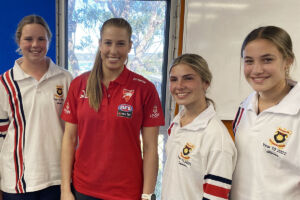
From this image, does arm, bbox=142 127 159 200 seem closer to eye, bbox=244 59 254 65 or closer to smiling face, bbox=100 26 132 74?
smiling face, bbox=100 26 132 74

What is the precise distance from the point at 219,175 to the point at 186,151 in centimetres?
17

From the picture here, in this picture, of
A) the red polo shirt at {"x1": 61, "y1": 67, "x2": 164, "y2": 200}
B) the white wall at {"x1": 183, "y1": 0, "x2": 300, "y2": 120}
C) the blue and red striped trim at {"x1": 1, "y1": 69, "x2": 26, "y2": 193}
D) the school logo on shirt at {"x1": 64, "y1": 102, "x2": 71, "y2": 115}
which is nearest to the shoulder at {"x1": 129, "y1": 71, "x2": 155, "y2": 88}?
the red polo shirt at {"x1": 61, "y1": 67, "x2": 164, "y2": 200}

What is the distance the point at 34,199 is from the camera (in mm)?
1376

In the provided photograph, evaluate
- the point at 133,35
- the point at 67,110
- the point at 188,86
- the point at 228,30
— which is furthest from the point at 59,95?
the point at 228,30

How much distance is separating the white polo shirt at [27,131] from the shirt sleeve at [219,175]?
2.82 ft

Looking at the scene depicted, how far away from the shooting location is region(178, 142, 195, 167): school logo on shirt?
107 cm

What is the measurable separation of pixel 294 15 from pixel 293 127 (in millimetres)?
1642

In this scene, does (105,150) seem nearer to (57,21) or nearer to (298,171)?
(298,171)

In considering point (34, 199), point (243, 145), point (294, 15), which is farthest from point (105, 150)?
point (294, 15)

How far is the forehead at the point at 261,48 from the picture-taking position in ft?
3.21

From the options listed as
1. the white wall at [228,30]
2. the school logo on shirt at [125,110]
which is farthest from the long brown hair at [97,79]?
the white wall at [228,30]

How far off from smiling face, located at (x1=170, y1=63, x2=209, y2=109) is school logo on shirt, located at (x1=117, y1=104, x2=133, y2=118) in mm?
239

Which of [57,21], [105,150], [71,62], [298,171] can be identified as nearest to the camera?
[298,171]

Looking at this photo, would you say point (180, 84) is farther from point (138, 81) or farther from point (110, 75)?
point (110, 75)
